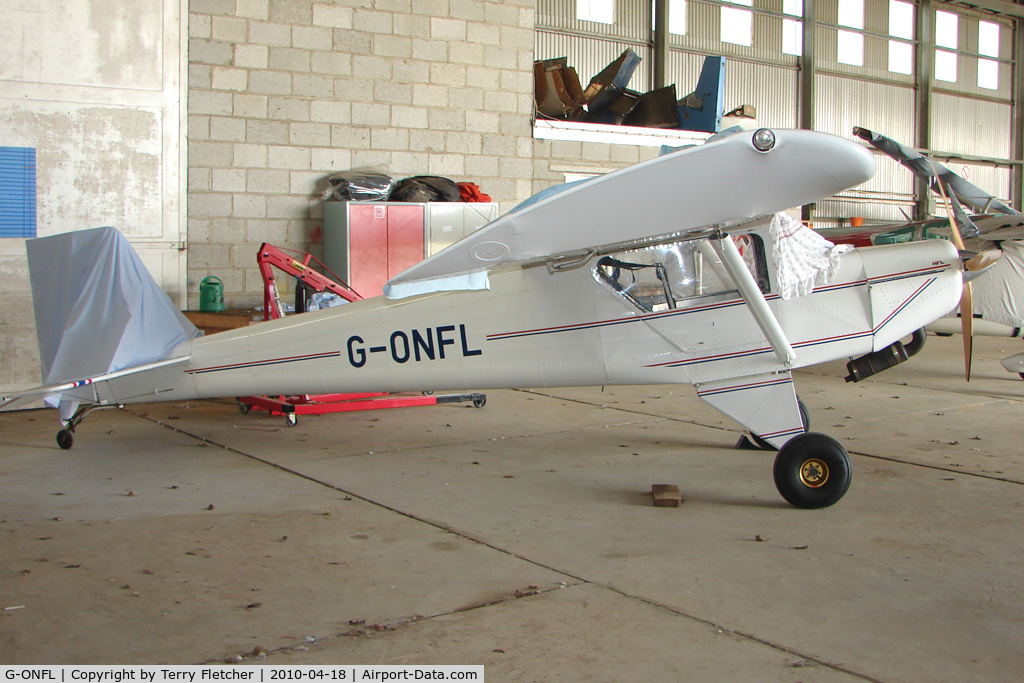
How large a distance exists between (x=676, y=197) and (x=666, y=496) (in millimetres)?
1824

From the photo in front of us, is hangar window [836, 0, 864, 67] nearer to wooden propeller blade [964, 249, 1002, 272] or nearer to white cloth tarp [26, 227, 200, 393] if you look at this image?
wooden propeller blade [964, 249, 1002, 272]

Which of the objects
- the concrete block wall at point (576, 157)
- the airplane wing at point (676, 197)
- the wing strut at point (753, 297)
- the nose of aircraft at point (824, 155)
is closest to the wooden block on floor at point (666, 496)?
the wing strut at point (753, 297)

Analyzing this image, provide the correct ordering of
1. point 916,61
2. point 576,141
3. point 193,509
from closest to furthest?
point 193,509
point 576,141
point 916,61

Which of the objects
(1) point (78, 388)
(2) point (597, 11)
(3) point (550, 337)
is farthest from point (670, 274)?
(2) point (597, 11)

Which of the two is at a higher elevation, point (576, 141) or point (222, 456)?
point (576, 141)

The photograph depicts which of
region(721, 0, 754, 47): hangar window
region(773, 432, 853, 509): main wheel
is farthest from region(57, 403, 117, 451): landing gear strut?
region(721, 0, 754, 47): hangar window

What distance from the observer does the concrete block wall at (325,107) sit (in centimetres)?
967

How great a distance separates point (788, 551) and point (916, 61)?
21137 mm

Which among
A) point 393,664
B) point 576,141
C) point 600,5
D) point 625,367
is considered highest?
point 600,5

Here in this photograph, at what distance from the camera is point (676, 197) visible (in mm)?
3889

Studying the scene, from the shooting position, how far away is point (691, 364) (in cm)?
520

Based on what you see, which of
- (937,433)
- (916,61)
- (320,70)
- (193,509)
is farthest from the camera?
(916,61)

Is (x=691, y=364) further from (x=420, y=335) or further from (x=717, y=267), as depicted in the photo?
(x=420, y=335)

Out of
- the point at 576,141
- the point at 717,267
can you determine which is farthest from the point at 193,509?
the point at 576,141
